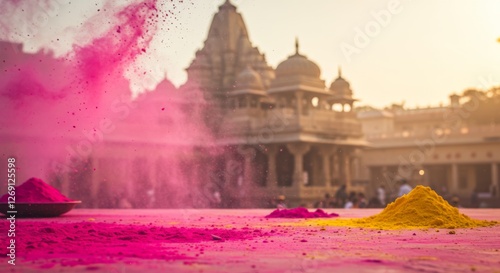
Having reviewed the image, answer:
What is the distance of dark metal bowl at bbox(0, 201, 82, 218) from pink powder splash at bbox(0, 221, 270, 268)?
9.37ft

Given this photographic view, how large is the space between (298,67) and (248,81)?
12.1ft

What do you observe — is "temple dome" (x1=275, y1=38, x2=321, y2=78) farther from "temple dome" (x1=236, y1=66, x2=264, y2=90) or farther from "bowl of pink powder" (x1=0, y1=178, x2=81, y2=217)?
"bowl of pink powder" (x1=0, y1=178, x2=81, y2=217)

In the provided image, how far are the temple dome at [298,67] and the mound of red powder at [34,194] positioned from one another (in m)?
23.7

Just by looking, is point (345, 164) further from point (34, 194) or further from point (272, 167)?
point (34, 194)

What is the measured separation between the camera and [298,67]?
3591cm

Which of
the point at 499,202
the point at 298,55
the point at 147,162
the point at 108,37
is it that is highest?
the point at 298,55

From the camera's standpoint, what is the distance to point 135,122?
28.0 m

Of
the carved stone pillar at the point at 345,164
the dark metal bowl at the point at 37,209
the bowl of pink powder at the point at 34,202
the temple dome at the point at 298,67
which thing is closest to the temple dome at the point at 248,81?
the temple dome at the point at 298,67

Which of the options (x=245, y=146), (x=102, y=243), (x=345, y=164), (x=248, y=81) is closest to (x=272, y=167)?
(x=245, y=146)

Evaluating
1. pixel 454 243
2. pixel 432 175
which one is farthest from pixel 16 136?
pixel 432 175

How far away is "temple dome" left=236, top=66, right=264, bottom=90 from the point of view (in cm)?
3819

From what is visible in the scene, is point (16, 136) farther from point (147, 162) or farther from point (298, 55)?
point (298, 55)

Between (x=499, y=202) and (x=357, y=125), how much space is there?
33.5 feet

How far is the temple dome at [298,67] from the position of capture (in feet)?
118
